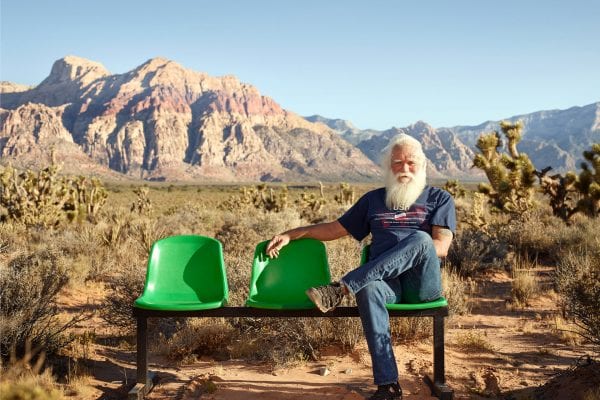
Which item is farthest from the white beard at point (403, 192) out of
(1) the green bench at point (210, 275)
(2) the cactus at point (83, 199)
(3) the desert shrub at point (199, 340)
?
(2) the cactus at point (83, 199)

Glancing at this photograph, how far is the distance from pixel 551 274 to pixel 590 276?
11.6 feet

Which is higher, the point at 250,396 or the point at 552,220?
the point at 552,220

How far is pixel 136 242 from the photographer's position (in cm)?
1155

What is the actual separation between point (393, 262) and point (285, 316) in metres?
0.85

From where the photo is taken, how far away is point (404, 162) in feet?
14.9

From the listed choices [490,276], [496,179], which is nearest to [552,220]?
[496,179]

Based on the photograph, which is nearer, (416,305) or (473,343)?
(416,305)

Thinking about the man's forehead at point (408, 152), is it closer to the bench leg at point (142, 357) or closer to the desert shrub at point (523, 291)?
the bench leg at point (142, 357)

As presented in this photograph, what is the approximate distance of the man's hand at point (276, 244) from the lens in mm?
4492

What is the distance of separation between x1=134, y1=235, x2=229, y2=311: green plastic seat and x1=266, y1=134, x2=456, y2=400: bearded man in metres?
0.50

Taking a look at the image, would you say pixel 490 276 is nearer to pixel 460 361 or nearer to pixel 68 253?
pixel 460 361

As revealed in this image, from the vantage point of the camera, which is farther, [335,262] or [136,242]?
[136,242]

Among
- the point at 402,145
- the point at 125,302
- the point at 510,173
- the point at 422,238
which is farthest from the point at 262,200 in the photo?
the point at 422,238

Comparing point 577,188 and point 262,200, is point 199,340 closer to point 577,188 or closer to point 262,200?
point 577,188
